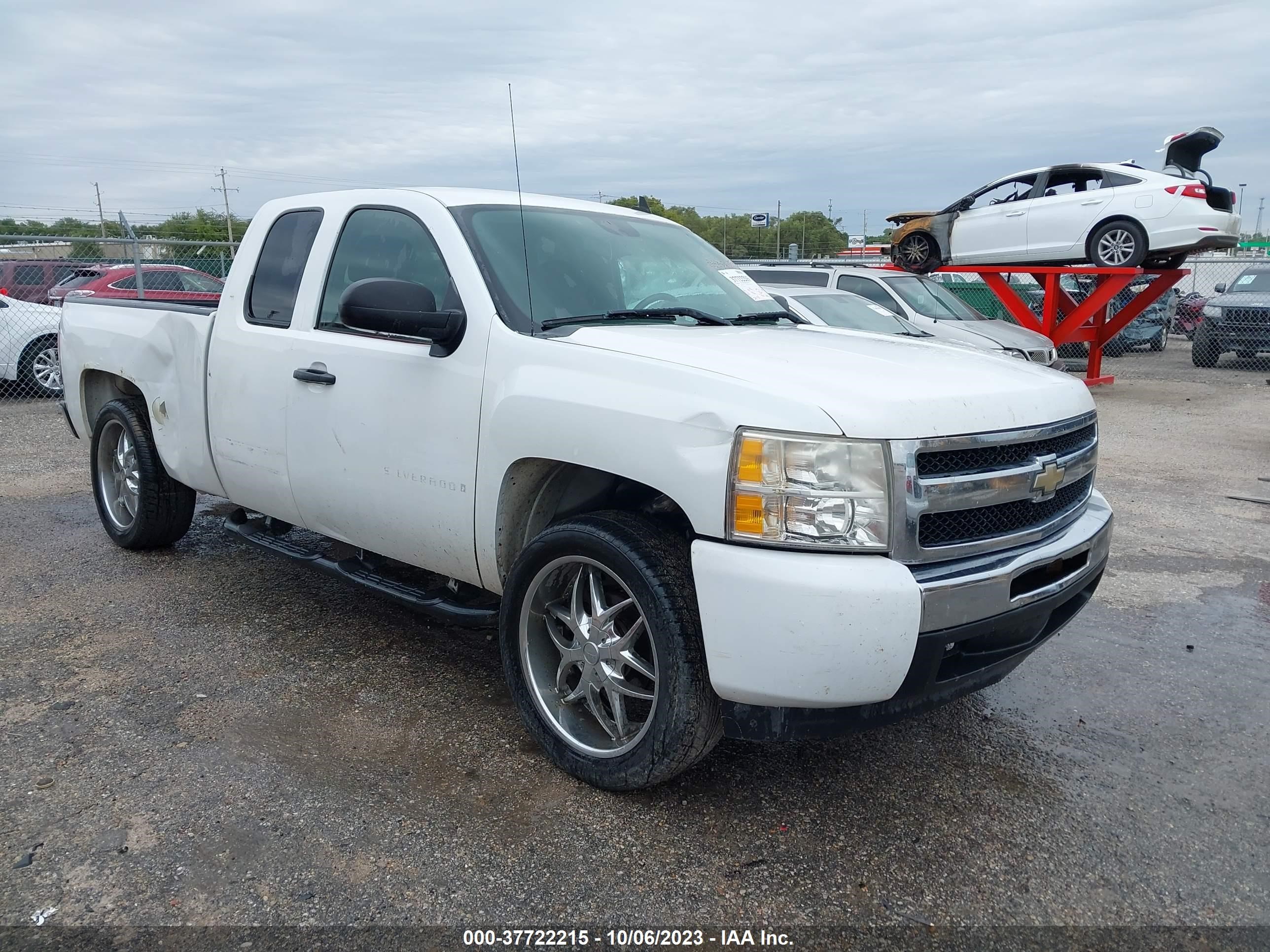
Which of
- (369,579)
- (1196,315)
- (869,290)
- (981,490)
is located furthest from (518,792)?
(1196,315)

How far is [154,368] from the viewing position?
507cm

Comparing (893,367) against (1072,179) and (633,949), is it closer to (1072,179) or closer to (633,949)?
(633,949)

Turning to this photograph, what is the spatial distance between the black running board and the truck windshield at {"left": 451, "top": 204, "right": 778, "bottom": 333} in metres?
1.05

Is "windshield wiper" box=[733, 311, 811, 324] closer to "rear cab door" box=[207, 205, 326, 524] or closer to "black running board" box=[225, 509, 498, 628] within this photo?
"black running board" box=[225, 509, 498, 628]

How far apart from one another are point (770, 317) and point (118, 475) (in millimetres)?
3932

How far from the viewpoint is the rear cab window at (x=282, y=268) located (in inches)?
170

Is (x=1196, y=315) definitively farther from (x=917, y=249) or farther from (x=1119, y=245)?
(x=1119, y=245)

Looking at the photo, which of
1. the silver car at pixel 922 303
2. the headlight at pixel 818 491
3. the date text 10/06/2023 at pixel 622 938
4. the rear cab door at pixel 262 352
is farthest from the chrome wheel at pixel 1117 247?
the date text 10/06/2023 at pixel 622 938

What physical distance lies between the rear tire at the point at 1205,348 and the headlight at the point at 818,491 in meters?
18.7

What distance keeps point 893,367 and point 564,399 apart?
102 centimetres

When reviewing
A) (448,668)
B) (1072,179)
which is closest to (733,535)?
(448,668)

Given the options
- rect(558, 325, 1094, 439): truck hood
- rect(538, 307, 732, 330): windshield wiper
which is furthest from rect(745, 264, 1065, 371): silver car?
rect(558, 325, 1094, 439): truck hood

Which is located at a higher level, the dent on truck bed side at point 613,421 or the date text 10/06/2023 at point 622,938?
the dent on truck bed side at point 613,421

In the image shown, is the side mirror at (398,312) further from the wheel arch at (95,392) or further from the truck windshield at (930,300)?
the truck windshield at (930,300)
